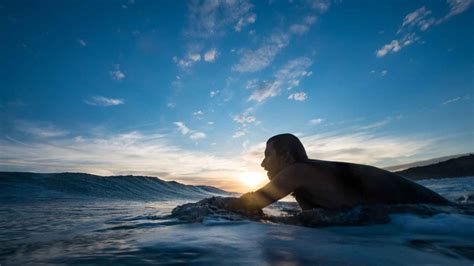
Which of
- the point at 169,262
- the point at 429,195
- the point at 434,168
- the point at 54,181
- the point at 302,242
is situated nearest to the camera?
the point at 169,262

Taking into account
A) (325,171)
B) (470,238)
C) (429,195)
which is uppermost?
(325,171)

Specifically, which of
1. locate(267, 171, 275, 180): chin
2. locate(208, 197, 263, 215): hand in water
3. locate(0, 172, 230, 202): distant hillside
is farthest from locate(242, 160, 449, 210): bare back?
locate(0, 172, 230, 202): distant hillside

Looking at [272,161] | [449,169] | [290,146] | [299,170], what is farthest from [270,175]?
[449,169]

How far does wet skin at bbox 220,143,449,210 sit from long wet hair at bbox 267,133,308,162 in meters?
0.53

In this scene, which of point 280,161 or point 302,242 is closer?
point 302,242

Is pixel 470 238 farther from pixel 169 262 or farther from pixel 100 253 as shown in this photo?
pixel 100 253

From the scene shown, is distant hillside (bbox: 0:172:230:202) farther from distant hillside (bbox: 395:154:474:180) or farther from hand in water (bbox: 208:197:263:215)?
distant hillside (bbox: 395:154:474:180)

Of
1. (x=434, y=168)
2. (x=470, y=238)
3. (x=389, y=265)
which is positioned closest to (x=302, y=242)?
(x=389, y=265)

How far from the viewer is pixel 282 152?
427 cm

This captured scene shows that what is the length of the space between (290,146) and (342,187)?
1035 mm

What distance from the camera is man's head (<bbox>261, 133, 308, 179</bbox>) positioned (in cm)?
423

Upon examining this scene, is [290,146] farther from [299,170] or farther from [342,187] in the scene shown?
[342,187]

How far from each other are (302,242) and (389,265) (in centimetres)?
69

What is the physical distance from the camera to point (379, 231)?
2912 millimetres
